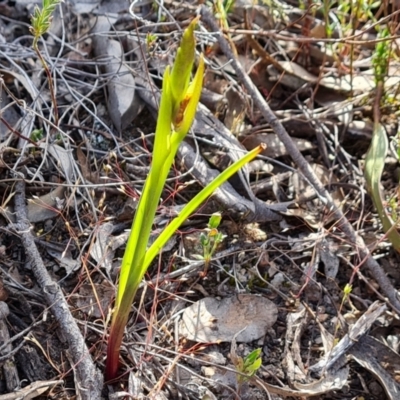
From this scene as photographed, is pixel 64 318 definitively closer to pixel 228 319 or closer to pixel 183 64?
pixel 228 319

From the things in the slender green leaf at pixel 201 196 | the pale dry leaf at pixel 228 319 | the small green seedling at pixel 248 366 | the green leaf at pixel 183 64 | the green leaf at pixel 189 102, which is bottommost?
the pale dry leaf at pixel 228 319

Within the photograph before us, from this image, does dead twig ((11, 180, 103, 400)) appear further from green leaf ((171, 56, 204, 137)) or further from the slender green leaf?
green leaf ((171, 56, 204, 137))

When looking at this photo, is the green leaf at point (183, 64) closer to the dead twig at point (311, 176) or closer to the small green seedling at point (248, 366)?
the small green seedling at point (248, 366)

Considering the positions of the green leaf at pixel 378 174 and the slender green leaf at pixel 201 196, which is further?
the green leaf at pixel 378 174

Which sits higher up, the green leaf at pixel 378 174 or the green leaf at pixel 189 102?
the green leaf at pixel 189 102

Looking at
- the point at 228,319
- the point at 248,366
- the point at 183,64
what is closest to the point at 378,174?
the point at 228,319

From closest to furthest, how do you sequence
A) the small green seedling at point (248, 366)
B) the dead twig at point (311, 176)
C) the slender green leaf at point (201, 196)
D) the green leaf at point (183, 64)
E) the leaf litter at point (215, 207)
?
the green leaf at point (183, 64)
the slender green leaf at point (201, 196)
the small green seedling at point (248, 366)
the leaf litter at point (215, 207)
the dead twig at point (311, 176)

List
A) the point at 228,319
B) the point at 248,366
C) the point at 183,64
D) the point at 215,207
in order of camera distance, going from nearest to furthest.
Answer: the point at 183,64
the point at 248,366
the point at 228,319
the point at 215,207

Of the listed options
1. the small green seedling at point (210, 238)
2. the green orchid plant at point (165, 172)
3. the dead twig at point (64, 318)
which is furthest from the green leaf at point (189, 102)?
the dead twig at point (64, 318)

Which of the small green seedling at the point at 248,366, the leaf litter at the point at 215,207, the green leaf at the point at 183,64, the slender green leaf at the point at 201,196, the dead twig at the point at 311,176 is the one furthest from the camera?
the dead twig at the point at 311,176

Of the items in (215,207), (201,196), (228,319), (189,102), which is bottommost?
(228,319)
